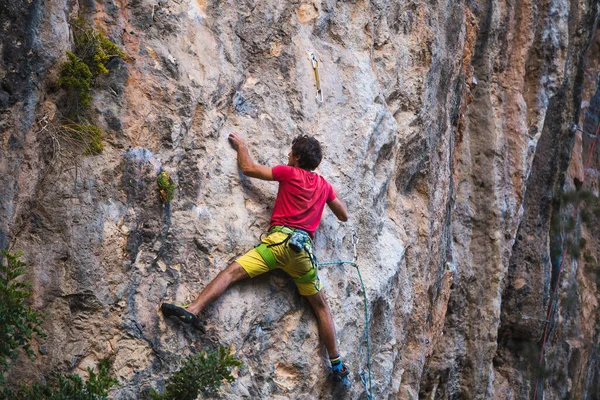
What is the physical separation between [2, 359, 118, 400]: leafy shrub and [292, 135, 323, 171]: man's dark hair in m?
2.37

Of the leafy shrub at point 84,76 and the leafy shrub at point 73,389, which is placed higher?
the leafy shrub at point 84,76

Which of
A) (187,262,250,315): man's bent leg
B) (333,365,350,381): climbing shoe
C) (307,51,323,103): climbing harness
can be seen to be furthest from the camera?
(307,51,323,103): climbing harness

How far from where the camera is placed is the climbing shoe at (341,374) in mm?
6828

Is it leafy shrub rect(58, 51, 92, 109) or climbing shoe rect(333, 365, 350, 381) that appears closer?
leafy shrub rect(58, 51, 92, 109)

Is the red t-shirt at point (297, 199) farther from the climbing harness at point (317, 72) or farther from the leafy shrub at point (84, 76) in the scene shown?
the leafy shrub at point (84, 76)

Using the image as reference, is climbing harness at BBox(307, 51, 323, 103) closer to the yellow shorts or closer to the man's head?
the man's head

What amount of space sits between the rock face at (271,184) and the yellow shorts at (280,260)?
0.19 m

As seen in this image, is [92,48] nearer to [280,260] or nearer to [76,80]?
[76,80]

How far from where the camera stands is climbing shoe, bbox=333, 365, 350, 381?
6.83m

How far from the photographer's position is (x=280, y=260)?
21.0 feet

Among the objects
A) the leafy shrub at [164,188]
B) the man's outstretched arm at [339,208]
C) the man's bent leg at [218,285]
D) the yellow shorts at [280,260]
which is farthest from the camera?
the man's outstretched arm at [339,208]

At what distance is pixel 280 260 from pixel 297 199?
Answer: 550 mm

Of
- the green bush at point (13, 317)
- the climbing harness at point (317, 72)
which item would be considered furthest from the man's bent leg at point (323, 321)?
the green bush at point (13, 317)

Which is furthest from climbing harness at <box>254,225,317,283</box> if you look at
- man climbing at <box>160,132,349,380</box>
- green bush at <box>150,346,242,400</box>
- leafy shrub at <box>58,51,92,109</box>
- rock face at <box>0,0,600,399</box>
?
leafy shrub at <box>58,51,92,109</box>
